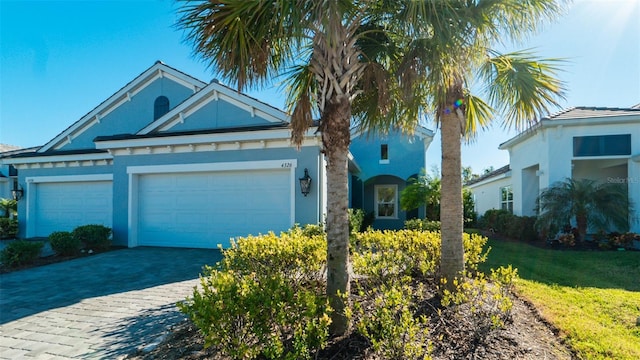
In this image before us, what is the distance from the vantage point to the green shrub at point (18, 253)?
871cm

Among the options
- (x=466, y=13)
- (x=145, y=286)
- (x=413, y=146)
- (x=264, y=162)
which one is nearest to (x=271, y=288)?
(x=466, y=13)

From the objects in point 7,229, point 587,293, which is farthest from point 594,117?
point 7,229

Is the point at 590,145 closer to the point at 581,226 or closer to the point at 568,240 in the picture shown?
the point at 581,226

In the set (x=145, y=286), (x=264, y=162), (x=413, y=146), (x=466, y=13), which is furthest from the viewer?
(x=413, y=146)

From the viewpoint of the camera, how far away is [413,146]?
57.3 ft

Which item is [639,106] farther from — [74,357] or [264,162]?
[74,357]

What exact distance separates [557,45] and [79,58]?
13592 millimetres

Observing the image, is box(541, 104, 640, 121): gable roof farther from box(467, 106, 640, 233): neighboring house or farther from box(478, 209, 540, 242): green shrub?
box(478, 209, 540, 242): green shrub

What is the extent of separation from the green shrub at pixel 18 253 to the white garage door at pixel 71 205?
12.4 ft

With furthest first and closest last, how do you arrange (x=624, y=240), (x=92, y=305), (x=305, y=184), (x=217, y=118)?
(x=217, y=118) < (x=624, y=240) < (x=305, y=184) < (x=92, y=305)

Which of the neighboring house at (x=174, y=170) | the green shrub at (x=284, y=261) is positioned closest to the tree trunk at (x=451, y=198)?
the green shrub at (x=284, y=261)

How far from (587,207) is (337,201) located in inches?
451

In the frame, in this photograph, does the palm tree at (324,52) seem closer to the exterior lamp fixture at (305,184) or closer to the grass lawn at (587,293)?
the grass lawn at (587,293)

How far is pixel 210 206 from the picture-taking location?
1123cm
